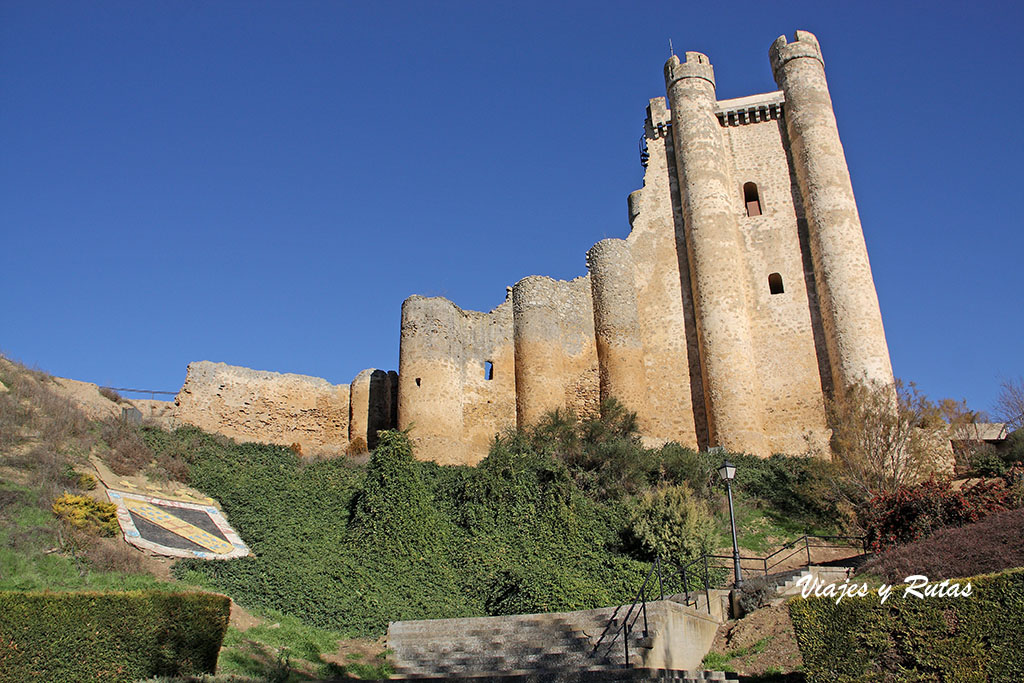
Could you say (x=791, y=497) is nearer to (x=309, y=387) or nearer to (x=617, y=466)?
(x=617, y=466)

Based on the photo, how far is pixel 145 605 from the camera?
838 cm

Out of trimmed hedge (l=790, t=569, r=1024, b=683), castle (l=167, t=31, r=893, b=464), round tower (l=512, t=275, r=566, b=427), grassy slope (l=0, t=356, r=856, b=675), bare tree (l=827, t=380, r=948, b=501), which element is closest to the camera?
trimmed hedge (l=790, t=569, r=1024, b=683)

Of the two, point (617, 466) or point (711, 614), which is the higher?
point (617, 466)

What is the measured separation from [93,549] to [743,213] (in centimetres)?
2217

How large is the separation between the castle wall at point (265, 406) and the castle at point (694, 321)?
6cm

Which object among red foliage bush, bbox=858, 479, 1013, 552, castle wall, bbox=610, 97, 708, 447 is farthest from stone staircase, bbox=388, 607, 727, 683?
castle wall, bbox=610, 97, 708, 447

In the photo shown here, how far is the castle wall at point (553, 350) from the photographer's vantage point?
25.1 metres

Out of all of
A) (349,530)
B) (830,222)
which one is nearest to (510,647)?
(349,530)

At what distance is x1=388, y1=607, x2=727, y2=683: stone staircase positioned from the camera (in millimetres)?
10297

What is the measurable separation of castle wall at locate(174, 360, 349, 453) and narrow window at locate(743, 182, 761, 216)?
48.4 ft

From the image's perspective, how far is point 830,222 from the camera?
84.0ft

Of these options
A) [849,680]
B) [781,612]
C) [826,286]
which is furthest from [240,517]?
[826,286]

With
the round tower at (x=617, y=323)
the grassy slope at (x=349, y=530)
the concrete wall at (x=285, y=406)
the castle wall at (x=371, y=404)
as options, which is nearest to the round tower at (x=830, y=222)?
the grassy slope at (x=349, y=530)

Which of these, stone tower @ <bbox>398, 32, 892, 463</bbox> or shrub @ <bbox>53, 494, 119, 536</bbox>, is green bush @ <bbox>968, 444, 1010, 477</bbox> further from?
shrub @ <bbox>53, 494, 119, 536</bbox>
